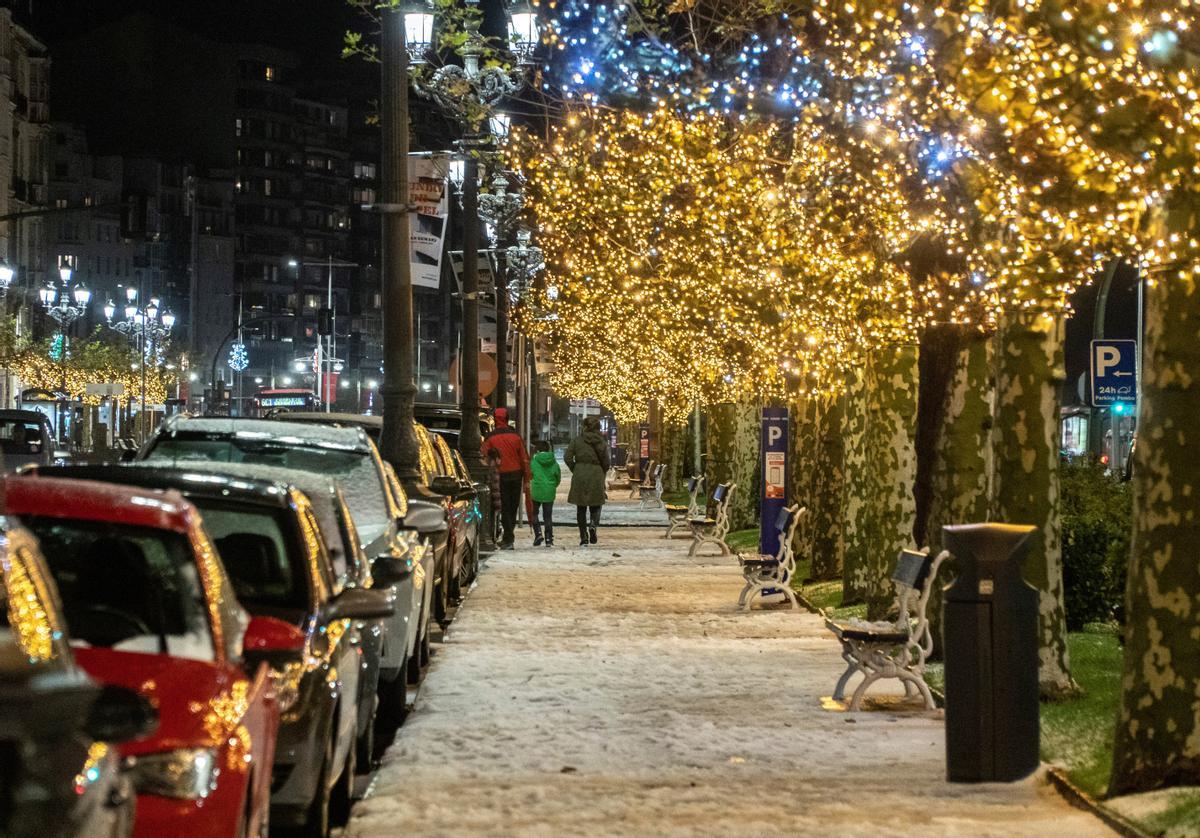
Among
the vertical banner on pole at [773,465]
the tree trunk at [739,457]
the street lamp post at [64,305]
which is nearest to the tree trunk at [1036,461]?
the vertical banner on pole at [773,465]

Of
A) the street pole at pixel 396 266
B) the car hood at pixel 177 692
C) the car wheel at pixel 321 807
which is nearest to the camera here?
the car hood at pixel 177 692

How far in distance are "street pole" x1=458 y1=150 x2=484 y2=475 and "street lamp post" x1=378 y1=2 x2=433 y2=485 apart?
12.5m

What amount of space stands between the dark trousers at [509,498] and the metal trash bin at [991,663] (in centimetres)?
2259

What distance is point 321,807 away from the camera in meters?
8.30

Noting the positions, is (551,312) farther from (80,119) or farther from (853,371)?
(80,119)

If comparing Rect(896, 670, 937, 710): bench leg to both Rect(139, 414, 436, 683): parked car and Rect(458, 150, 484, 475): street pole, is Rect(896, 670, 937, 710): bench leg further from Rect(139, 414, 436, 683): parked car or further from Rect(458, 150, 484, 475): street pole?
Rect(458, 150, 484, 475): street pole

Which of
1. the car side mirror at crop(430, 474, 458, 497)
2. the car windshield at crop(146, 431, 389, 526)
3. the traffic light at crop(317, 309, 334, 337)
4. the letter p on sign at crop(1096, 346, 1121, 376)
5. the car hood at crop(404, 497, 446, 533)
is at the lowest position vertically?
the car hood at crop(404, 497, 446, 533)

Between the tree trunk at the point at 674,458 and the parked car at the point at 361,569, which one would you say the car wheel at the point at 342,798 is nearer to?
the parked car at the point at 361,569

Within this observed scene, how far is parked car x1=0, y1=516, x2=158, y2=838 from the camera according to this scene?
11.2 ft

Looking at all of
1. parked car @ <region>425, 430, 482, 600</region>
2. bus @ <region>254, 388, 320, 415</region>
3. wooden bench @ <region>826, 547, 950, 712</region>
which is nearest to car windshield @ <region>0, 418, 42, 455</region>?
parked car @ <region>425, 430, 482, 600</region>

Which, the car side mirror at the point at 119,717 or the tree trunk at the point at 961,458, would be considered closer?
the car side mirror at the point at 119,717

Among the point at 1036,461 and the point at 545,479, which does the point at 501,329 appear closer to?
the point at 545,479

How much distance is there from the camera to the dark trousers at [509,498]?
33219mm

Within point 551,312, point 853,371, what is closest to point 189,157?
point 551,312
